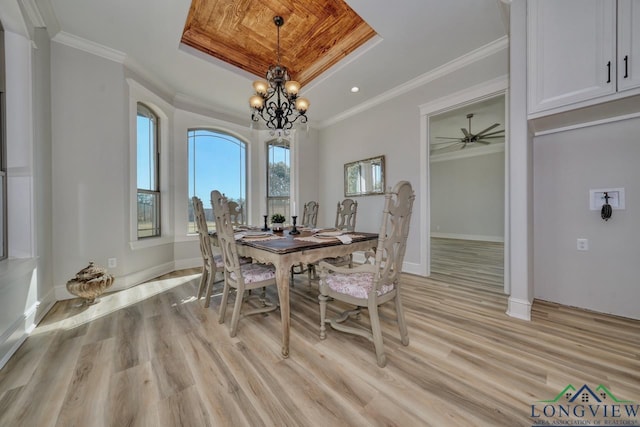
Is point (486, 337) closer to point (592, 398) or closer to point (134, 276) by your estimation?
point (592, 398)

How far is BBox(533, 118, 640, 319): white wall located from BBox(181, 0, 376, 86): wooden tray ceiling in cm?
241

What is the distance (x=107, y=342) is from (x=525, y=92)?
4.01 m

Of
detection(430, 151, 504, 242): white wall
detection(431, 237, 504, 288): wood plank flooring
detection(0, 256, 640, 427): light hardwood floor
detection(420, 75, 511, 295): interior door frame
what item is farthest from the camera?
detection(430, 151, 504, 242): white wall

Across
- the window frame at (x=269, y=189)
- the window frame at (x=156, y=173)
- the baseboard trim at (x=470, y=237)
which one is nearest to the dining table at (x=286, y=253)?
the window frame at (x=156, y=173)

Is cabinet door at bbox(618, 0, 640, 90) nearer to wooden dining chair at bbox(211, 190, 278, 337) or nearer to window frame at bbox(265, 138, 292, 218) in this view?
wooden dining chair at bbox(211, 190, 278, 337)

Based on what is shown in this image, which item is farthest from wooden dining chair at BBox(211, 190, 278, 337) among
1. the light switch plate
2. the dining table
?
the light switch plate

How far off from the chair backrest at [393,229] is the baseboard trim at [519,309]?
1.38 metres

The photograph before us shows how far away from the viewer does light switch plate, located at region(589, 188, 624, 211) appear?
2.08m

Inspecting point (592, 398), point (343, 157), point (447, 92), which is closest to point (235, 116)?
point (343, 157)

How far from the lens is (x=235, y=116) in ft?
15.0

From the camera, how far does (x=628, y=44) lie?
5.18 feet

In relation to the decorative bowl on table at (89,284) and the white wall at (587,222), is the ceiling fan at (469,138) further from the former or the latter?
the decorative bowl on table at (89,284)

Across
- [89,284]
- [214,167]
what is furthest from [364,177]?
[89,284]

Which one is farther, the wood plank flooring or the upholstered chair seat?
the wood plank flooring
